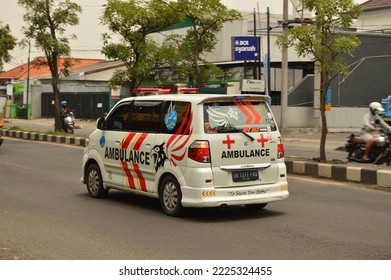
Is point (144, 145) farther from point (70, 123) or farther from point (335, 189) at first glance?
point (70, 123)

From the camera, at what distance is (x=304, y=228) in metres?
7.88

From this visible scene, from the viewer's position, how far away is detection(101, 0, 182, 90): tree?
22.6 m

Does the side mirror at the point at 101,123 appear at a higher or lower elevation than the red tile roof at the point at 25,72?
lower

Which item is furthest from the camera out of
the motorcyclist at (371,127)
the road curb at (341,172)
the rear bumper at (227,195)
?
the motorcyclist at (371,127)

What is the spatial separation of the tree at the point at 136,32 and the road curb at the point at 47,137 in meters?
2.66

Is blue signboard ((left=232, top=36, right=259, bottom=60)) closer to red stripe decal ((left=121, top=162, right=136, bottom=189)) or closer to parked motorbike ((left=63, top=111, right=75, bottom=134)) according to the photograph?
parked motorbike ((left=63, top=111, right=75, bottom=134))

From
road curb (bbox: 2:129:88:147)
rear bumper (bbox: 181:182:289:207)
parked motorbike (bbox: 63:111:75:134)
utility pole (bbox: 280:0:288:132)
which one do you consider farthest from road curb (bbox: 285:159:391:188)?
parked motorbike (bbox: 63:111:75:134)

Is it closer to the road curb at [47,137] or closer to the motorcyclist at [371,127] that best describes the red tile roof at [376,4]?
the road curb at [47,137]

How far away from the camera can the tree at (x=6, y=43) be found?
109 ft

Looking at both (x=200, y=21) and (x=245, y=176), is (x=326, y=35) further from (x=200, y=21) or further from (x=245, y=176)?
(x=200, y=21)

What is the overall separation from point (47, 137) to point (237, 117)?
18.7m

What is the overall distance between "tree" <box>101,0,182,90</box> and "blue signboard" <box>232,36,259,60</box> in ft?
17.9

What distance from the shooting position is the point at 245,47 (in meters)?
28.8

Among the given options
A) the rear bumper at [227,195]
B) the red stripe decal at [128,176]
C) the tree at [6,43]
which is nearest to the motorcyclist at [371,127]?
the rear bumper at [227,195]
